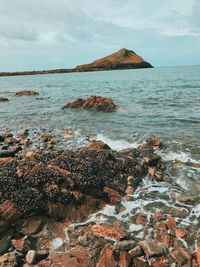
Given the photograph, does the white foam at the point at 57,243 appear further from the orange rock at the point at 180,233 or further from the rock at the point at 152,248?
the orange rock at the point at 180,233

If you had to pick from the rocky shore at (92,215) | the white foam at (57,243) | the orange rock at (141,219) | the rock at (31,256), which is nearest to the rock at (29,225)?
the rocky shore at (92,215)

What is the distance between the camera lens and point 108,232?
26.0ft

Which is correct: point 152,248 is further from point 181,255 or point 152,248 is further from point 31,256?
point 31,256

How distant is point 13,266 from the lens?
21.6 feet

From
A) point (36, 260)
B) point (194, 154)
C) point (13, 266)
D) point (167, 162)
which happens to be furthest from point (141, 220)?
point (194, 154)

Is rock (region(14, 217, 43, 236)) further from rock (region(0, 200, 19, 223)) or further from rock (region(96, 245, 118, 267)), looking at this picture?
rock (region(96, 245, 118, 267))

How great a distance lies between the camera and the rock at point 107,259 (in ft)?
22.0

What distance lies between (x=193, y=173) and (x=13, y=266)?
837cm

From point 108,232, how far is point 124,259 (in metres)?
1.21

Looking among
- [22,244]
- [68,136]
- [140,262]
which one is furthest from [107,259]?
[68,136]

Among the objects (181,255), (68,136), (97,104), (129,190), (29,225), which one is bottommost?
(97,104)

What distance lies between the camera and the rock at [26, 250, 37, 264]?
6844 mm

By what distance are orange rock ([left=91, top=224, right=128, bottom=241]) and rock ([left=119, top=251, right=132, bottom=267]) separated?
2.51 ft

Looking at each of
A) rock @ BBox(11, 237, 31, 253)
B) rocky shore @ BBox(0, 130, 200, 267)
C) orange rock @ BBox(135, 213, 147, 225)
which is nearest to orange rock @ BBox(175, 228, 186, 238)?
rocky shore @ BBox(0, 130, 200, 267)
